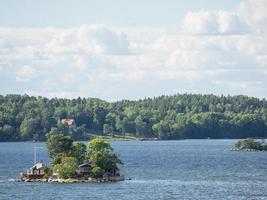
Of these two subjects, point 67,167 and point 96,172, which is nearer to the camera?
point 67,167

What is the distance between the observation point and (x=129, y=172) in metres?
177

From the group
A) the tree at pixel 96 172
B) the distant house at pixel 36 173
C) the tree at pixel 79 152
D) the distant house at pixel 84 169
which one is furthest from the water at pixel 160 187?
the tree at pixel 79 152

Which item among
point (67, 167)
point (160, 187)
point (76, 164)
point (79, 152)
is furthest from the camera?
point (79, 152)

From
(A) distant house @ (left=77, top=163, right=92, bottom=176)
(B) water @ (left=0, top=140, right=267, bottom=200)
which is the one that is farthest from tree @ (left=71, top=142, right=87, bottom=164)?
(B) water @ (left=0, top=140, right=267, bottom=200)

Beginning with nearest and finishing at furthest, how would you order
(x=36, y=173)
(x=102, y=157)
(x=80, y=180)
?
(x=80, y=180), (x=102, y=157), (x=36, y=173)

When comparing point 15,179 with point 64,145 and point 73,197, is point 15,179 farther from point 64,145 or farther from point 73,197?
point 73,197

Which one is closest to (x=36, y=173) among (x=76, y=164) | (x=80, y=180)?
(x=80, y=180)

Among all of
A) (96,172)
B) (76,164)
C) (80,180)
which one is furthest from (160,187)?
(76,164)

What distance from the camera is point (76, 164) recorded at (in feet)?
484

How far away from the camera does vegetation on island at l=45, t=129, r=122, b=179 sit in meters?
148

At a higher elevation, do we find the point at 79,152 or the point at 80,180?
the point at 79,152

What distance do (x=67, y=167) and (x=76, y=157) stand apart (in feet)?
22.7

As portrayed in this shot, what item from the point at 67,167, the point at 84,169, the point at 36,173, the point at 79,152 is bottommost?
the point at 36,173

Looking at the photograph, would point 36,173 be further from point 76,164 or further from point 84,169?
point 76,164
